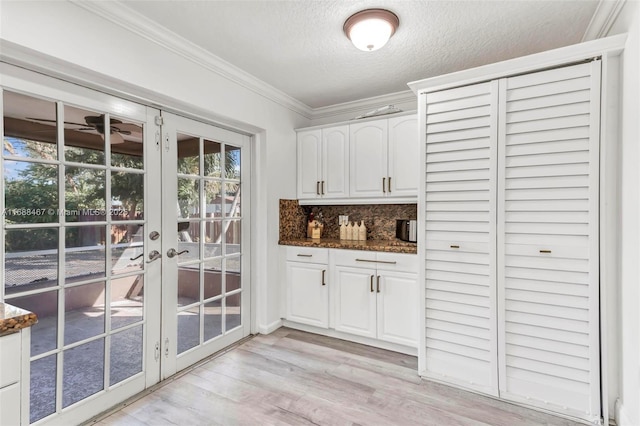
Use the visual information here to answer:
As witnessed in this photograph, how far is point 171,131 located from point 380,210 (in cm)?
224

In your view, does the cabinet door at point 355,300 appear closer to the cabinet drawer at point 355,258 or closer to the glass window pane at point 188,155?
the cabinet drawer at point 355,258

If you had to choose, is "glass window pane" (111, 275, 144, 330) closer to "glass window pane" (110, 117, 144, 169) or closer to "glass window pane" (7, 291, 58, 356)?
"glass window pane" (7, 291, 58, 356)

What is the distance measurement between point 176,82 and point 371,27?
1429mm

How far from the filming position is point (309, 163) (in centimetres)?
353

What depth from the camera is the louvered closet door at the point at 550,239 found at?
73.5 inches

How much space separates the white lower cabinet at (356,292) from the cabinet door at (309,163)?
0.69 metres

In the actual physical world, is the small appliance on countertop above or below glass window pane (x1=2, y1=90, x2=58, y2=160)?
Result: below

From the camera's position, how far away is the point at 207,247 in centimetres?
272

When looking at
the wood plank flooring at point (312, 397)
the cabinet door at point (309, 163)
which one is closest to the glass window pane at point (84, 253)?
the wood plank flooring at point (312, 397)

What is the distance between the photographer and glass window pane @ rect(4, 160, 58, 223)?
1.60 meters

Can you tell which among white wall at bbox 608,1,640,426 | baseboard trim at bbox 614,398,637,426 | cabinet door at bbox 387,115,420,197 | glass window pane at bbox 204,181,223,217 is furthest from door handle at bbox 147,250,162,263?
baseboard trim at bbox 614,398,637,426

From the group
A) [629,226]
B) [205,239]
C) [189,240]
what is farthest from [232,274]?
[629,226]

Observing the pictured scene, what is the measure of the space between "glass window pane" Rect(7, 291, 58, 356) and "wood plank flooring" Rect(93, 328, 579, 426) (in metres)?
0.57

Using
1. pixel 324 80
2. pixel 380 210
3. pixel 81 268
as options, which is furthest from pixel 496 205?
pixel 81 268
